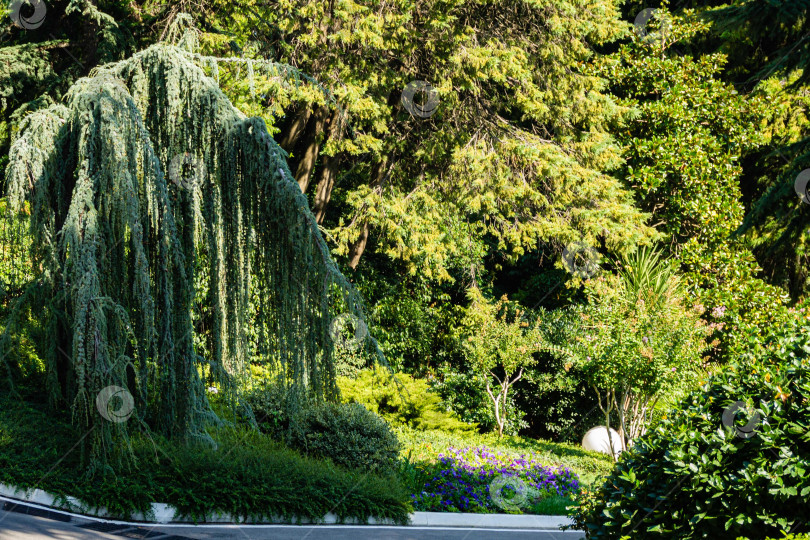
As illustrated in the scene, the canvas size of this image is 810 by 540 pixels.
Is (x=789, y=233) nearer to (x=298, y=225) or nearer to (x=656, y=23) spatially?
(x=298, y=225)

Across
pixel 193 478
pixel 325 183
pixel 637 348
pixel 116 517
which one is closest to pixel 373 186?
pixel 325 183

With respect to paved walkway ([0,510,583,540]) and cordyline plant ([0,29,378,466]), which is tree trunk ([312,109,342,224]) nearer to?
cordyline plant ([0,29,378,466])

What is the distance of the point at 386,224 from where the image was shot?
13.7 m

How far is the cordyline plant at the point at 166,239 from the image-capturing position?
266 inches

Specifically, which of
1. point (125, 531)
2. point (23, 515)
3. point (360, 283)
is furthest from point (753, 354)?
point (360, 283)

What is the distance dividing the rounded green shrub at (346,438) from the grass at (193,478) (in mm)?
402

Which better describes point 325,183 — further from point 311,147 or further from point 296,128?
point 296,128

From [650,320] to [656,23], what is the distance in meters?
8.56

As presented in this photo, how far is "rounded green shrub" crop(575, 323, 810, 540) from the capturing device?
404cm

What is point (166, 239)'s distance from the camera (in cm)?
700

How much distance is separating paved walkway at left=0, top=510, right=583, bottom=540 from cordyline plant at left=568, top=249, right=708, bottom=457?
4.52m

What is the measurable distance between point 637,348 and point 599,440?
372 centimetres

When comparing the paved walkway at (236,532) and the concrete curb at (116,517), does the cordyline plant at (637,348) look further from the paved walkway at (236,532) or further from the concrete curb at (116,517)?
the concrete curb at (116,517)

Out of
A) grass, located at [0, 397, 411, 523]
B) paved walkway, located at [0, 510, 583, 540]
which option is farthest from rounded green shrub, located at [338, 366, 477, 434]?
paved walkway, located at [0, 510, 583, 540]
